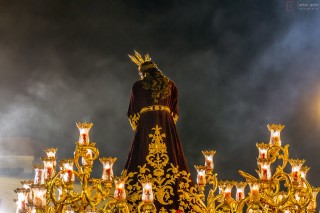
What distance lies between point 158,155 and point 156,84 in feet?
3.78

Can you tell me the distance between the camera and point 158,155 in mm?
7727

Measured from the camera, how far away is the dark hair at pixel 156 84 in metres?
8.18

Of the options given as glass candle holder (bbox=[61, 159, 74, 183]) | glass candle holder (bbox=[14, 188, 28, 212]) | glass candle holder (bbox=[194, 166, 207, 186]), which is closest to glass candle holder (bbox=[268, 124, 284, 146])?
glass candle holder (bbox=[194, 166, 207, 186])

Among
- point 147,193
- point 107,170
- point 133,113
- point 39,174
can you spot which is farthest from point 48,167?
point 133,113

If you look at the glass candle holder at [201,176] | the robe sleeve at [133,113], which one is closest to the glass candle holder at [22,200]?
the robe sleeve at [133,113]

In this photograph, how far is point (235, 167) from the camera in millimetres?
14281

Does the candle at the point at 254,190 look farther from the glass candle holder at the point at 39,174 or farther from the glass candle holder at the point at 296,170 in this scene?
the glass candle holder at the point at 39,174

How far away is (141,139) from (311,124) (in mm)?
7006

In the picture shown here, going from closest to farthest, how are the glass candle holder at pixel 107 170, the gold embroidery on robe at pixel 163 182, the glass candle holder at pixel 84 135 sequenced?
1. the glass candle holder at pixel 107 170
2. the glass candle holder at pixel 84 135
3. the gold embroidery on robe at pixel 163 182

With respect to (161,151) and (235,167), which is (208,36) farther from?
(161,151)

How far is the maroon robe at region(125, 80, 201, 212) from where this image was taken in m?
7.42

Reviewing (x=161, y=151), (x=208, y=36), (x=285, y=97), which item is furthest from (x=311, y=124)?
(x=161, y=151)

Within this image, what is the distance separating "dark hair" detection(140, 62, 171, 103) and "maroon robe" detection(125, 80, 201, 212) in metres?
0.07

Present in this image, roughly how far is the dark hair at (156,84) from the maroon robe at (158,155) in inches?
2.7
